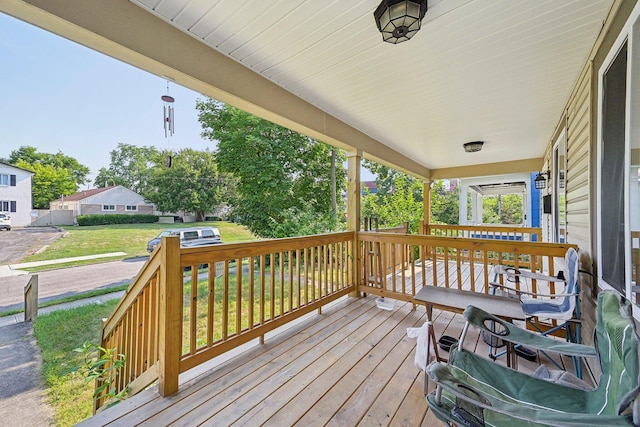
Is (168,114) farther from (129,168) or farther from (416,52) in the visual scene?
(129,168)

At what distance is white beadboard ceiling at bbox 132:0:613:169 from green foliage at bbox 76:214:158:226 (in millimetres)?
3696

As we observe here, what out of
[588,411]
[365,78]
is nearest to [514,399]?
[588,411]

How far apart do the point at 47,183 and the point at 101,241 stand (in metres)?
1.88

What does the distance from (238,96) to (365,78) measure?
125cm

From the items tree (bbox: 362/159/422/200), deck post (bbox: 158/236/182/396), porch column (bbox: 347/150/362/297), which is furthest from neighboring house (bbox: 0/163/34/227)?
tree (bbox: 362/159/422/200)

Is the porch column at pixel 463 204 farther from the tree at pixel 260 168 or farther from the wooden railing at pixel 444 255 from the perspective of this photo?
the tree at pixel 260 168

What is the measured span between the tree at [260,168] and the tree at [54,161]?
181 inches

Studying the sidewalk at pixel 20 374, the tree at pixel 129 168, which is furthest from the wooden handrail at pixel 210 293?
the tree at pixel 129 168

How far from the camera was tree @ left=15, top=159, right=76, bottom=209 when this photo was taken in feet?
9.91

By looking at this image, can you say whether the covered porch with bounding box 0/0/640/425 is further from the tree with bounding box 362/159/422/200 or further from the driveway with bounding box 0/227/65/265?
the tree with bounding box 362/159/422/200

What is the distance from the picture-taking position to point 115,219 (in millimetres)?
4781

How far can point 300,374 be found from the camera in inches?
Answer: 83.1

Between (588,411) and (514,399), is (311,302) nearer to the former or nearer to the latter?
(514,399)

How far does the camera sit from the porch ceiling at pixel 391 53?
1720 mm
